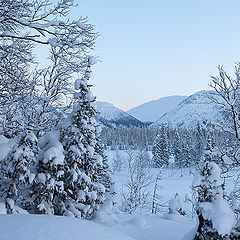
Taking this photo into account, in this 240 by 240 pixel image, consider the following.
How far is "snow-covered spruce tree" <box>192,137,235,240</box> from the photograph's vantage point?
5.35 m

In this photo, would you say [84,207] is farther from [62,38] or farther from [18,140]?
[62,38]

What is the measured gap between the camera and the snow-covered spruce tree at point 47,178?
777 cm

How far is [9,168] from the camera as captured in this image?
6.15 m

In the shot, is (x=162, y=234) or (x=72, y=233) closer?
(x=72, y=233)

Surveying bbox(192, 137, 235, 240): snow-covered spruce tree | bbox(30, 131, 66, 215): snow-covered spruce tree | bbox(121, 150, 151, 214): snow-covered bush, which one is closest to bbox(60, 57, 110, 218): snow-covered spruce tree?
bbox(30, 131, 66, 215): snow-covered spruce tree

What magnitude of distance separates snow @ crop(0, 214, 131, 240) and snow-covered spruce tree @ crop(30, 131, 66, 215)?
3.35 metres

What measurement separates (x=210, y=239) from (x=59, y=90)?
26.5 feet

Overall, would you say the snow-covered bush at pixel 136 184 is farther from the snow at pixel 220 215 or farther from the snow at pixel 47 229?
the snow at pixel 47 229

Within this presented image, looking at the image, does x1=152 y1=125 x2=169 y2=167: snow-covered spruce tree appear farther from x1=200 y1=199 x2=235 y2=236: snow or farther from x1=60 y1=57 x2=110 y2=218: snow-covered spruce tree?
x1=200 y1=199 x2=235 y2=236: snow

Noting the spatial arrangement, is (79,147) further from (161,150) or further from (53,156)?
(161,150)

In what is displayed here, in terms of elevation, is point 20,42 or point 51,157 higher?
point 20,42

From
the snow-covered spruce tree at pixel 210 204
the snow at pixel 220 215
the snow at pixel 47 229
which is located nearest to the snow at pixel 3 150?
the snow at pixel 47 229

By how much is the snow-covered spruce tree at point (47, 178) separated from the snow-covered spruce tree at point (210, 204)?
4.27 meters

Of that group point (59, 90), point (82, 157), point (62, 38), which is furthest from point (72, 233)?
point (59, 90)
